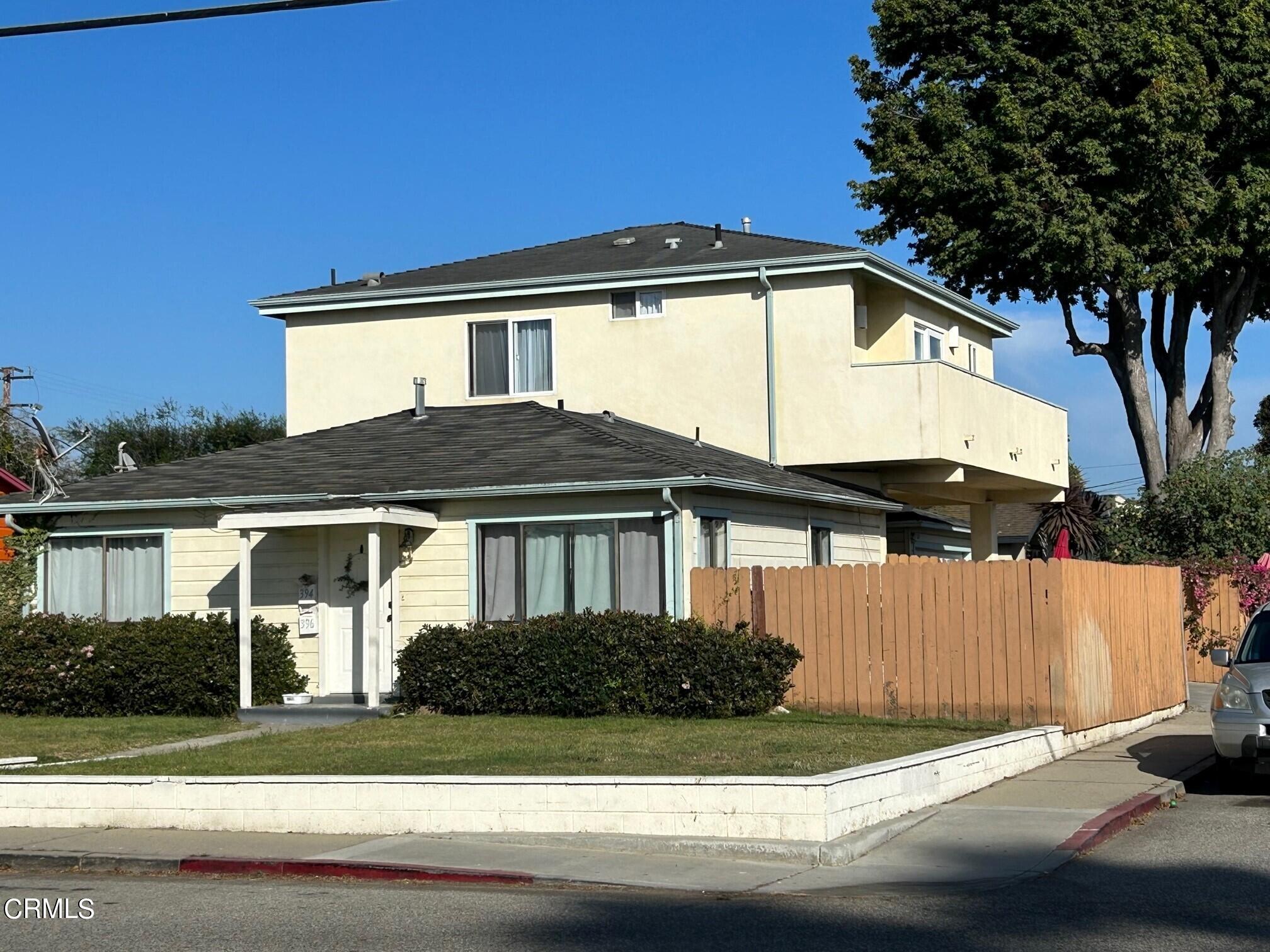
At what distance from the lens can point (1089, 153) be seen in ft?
103

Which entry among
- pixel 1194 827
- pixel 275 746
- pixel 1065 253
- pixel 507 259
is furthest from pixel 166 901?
pixel 1065 253

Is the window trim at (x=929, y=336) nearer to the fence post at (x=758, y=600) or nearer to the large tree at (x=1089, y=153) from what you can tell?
the large tree at (x=1089, y=153)

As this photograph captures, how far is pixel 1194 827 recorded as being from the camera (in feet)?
42.0

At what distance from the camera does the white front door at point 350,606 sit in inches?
817

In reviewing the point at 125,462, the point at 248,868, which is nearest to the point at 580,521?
the point at 125,462

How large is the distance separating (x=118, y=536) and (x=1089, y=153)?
20.3 metres

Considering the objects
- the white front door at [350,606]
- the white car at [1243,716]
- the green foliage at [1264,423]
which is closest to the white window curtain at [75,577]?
the white front door at [350,606]

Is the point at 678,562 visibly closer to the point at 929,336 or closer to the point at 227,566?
the point at 227,566

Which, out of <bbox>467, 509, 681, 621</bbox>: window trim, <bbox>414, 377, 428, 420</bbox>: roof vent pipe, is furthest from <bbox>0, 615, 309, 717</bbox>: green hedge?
<bbox>414, 377, 428, 420</bbox>: roof vent pipe

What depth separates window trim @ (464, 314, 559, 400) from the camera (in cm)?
2652

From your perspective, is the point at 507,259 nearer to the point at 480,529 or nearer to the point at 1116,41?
the point at 480,529

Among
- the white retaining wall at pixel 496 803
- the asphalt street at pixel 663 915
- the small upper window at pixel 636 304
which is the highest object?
the small upper window at pixel 636 304

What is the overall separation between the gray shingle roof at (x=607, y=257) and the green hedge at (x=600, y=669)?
27.1ft

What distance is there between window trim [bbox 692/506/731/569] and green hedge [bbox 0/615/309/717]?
222 inches
